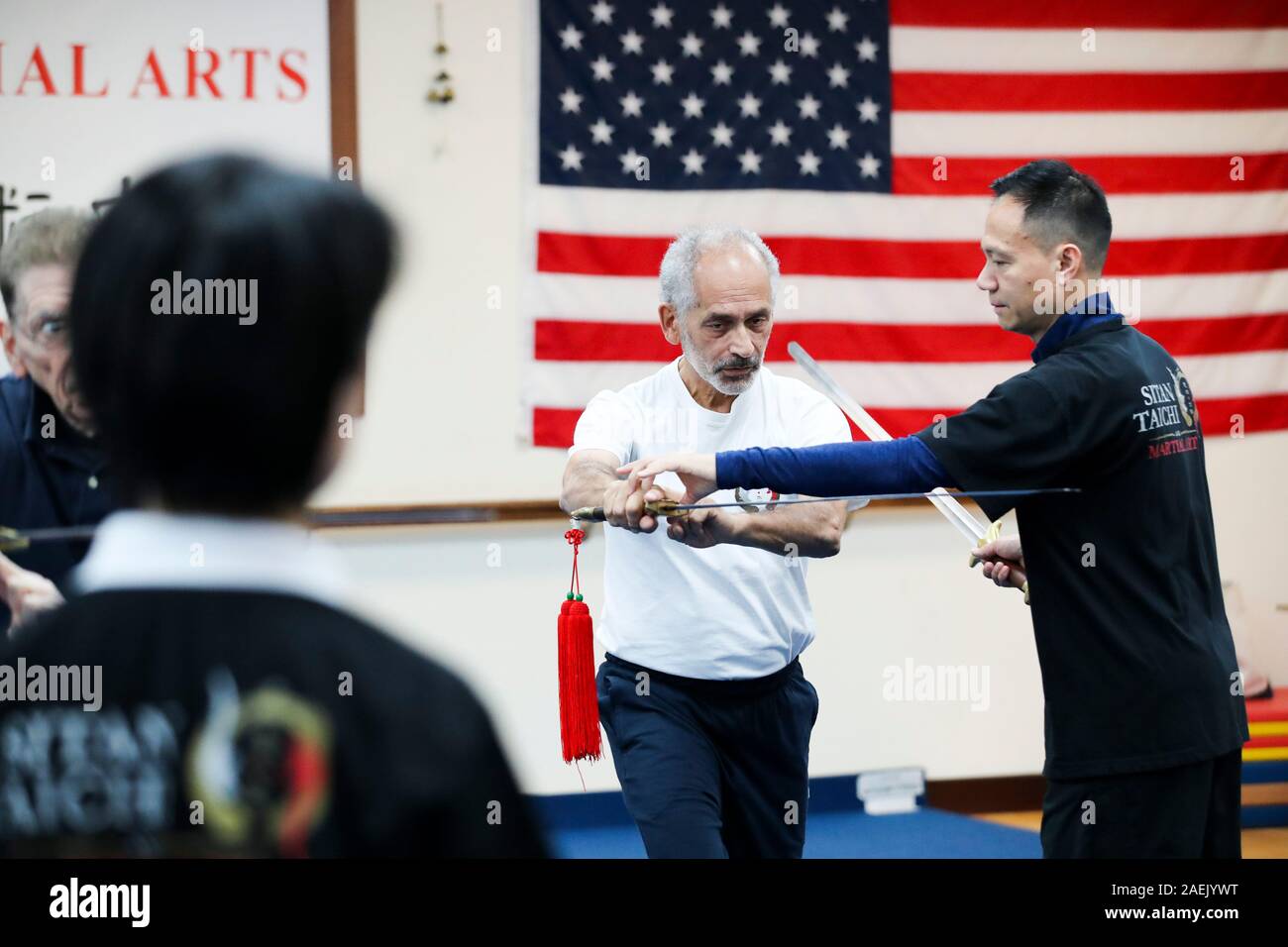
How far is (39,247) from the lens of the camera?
255cm

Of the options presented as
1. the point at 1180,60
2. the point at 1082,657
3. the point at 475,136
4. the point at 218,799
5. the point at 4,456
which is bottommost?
the point at 1082,657

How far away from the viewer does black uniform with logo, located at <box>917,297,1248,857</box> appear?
2.33 m

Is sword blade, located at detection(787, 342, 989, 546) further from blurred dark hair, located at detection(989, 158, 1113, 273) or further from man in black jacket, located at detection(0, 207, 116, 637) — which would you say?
man in black jacket, located at detection(0, 207, 116, 637)

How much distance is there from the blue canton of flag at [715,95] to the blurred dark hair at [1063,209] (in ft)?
7.86

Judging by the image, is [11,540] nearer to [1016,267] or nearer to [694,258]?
[694,258]

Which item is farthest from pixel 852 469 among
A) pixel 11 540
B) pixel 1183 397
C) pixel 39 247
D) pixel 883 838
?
pixel 883 838

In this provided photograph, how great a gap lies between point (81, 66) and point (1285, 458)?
4487 millimetres

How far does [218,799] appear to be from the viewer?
2.80 feet

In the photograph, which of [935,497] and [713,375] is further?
[935,497]

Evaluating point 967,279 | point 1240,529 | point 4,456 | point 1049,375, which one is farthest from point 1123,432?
point 1240,529

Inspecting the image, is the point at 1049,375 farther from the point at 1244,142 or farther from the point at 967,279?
the point at 1244,142

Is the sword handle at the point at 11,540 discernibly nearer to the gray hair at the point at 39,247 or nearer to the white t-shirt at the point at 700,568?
the gray hair at the point at 39,247

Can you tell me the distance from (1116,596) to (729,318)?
0.95 m

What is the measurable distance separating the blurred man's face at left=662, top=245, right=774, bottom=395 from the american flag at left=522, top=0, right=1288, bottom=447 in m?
1.85
